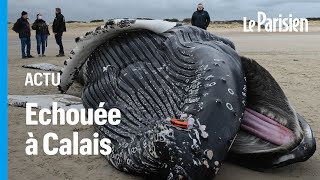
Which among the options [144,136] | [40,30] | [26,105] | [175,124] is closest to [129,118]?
[144,136]

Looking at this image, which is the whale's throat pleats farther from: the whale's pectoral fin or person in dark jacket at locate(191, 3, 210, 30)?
person in dark jacket at locate(191, 3, 210, 30)

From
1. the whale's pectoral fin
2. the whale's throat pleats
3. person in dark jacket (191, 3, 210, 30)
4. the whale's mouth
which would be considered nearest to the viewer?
the whale's throat pleats

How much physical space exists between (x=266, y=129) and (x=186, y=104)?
94cm

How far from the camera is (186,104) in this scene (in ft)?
11.6

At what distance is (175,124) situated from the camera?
3162mm

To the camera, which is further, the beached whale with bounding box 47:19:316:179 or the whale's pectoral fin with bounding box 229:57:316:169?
the whale's pectoral fin with bounding box 229:57:316:169

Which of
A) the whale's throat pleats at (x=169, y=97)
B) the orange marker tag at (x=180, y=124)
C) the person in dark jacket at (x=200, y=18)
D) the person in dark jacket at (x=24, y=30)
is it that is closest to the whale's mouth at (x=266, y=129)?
the whale's throat pleats at (x=169, y=97)

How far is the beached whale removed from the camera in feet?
10.4

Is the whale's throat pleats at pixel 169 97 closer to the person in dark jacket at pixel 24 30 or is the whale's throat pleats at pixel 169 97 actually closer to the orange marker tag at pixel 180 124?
the orange marker tag at pixel 180 124

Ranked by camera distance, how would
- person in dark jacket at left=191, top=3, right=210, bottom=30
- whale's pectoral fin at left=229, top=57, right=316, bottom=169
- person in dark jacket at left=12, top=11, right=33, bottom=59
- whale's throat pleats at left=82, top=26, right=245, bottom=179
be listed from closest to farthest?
1. whale's throat pleats at left=82, top=26, right=245, bottom=179
2. whale's pectoral fin at left=229, top=57, right=316, bottom=169
3. person in dark jacket at left=191, top=3, right=210, bottom=30
4. person in dark jacket at left=12, top=11, right=33, bottom=59

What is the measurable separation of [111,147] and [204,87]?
1.04m

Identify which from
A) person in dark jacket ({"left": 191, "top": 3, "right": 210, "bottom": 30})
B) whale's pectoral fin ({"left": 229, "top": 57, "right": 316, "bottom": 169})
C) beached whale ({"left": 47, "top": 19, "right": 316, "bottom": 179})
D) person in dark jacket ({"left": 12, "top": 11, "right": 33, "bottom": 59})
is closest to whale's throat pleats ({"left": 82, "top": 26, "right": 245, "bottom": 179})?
beached whale ({"left": 47, "top": 19, "right": 316, "bottom": 179})

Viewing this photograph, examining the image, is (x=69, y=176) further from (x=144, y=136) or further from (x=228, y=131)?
(x=228, y=131)

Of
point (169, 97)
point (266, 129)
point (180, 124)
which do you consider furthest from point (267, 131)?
point (180, 124)
